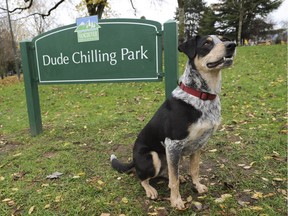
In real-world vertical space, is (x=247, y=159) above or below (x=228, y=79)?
below

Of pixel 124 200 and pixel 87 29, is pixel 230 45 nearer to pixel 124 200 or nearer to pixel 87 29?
pixel 124 200

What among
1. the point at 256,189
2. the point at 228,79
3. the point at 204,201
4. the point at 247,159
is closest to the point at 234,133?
the point at 247,159

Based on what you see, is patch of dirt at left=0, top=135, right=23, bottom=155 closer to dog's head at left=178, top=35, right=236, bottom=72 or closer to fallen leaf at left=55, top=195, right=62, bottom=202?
fallen leaf at left=55, top=195, right=62, bottom=202

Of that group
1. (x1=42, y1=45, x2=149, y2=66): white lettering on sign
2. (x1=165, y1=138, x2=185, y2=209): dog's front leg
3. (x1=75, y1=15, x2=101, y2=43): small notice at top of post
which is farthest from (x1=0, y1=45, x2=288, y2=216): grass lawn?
(x1=75, y1=15, x2=101, y2=43): small notice at top of post

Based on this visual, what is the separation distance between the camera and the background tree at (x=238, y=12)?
34.5 metres

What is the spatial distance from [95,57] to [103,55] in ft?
0.54

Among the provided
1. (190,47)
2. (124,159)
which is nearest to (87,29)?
(124,159)

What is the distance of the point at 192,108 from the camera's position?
105 inches

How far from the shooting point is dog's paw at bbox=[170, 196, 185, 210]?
282 centimetres

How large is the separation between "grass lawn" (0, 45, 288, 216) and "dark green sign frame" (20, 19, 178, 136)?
3.56 ft

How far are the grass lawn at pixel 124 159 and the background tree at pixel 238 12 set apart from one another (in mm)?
30593

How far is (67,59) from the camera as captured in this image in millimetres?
4816

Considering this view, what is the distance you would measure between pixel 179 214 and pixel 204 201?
0.35 meters

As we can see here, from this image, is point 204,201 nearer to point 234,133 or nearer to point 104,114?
point 234,133
